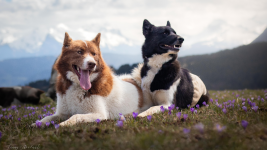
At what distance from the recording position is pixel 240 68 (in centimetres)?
1934

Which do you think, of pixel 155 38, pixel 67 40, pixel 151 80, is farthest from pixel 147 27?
pixel 67 40

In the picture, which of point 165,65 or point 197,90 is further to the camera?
point 197,90

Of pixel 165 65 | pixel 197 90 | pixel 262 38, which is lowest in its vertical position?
pixel 197 90

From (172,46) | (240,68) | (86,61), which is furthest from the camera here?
(240,68)

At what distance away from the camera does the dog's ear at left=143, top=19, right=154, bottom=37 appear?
5.79 m

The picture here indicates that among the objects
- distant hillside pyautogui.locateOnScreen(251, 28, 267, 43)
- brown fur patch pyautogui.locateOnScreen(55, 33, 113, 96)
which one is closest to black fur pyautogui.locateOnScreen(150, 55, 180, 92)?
brown fur patch pyautogui.locateOnScreen(55, 33, 113, 96)

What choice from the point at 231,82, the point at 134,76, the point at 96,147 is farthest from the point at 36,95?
the point at 231,82

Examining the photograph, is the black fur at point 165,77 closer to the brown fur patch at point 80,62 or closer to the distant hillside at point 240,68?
the brown fur patch at point 80,62

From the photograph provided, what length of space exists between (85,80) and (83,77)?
0.08 m

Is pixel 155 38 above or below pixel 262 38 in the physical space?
below

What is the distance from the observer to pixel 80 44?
4453mm

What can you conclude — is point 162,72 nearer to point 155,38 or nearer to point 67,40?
point 155,38

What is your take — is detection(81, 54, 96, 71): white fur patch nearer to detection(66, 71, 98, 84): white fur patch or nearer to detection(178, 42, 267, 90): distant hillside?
detection(66, 71, 98, 84): white fur patch

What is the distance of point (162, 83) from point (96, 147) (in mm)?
3350
